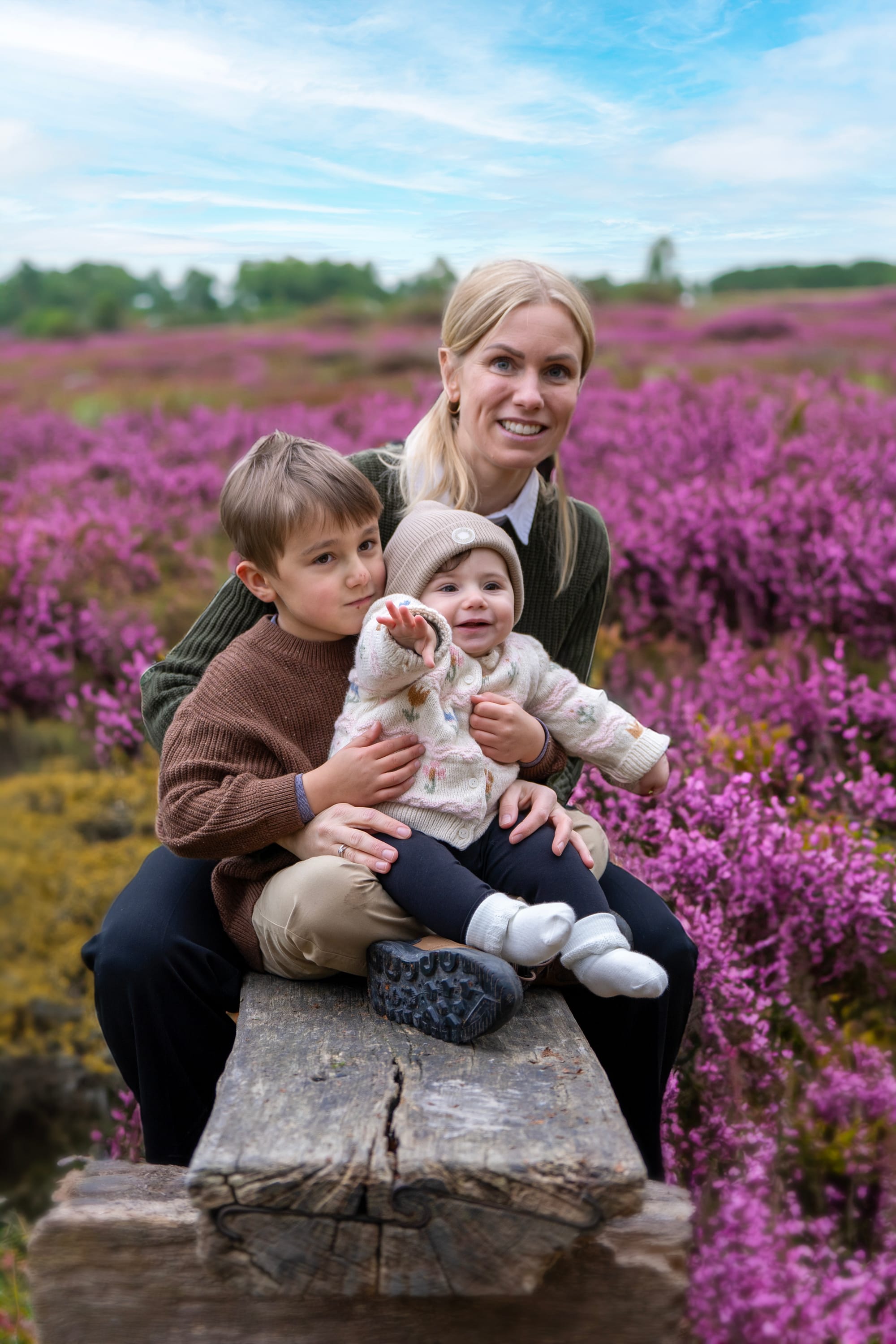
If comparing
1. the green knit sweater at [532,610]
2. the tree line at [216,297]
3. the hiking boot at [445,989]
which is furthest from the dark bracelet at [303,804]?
the tree line at [216,297]

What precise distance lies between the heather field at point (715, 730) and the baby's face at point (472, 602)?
0.93 metres

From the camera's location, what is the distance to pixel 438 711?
199cm

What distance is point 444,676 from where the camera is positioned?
2.02 m

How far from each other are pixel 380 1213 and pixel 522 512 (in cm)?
152

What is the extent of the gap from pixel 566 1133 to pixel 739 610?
3321mm

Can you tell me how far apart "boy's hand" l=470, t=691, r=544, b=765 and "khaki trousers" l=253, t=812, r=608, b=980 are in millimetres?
333

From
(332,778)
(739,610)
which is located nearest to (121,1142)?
(332,778)

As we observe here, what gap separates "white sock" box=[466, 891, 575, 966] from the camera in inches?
69.1

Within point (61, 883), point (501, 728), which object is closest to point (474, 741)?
point (501, 728)

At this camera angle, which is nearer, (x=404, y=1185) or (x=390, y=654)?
(x=404, y=1185)

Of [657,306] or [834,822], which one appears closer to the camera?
[834,822]

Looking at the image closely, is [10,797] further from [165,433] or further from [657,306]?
[657,306]

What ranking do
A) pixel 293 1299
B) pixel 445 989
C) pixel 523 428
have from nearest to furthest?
pixel 293 1299, pixel 445 989, pixel 523 428

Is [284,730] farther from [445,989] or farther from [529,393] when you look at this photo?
[529,393]
